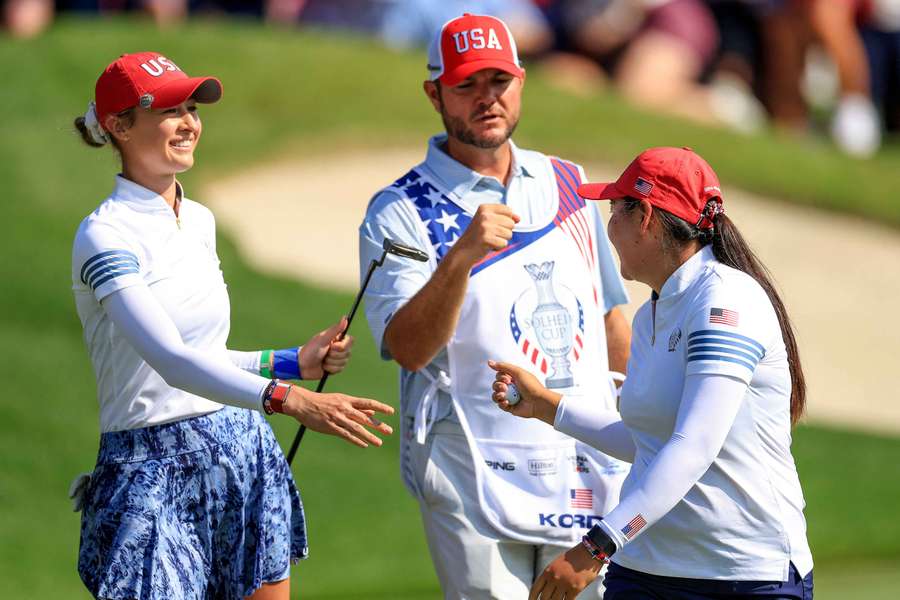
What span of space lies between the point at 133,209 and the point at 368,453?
502 cm

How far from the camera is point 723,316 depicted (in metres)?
3.65

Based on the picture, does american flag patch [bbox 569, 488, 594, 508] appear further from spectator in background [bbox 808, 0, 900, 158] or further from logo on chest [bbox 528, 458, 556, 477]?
spectator in background [bbox 808, 0, 900, 158]

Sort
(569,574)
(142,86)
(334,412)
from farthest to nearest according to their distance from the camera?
(142,86) → (334,412) → (569,574)

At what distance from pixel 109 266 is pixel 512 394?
1055 millimetres

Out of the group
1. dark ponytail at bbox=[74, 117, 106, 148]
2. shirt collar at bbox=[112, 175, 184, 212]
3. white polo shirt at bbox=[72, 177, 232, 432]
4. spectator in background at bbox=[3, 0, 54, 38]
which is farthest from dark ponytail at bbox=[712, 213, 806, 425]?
spectator in background at bbox=[3, 0, 54, 38]

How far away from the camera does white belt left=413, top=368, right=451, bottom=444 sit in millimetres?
4629

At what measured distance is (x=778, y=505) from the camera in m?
3.72

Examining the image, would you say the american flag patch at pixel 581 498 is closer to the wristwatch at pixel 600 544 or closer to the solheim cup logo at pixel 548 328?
the solheim cup logo at pixel 548 328

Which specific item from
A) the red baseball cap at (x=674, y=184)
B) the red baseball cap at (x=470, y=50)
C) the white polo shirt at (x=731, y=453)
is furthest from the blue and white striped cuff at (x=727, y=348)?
the red baseball cap at (x=470, y=50)

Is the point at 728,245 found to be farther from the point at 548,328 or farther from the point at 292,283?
the point at 292,283

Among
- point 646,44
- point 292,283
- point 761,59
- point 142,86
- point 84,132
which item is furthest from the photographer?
point 761,59

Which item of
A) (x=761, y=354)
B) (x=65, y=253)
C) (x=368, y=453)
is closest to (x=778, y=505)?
(x=761, y=354)

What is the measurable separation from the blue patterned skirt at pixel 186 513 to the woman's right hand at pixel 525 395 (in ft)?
2.02

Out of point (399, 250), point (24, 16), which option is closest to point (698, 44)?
point (24, 16)
